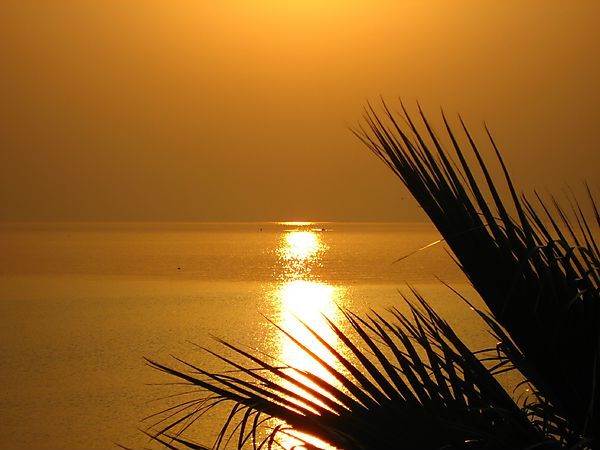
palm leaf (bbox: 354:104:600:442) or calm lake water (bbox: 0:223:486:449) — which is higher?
calm lake water (bbox: 0:223:486:449)

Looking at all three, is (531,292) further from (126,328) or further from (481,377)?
(126,328)

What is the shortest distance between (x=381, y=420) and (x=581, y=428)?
0.33 meters

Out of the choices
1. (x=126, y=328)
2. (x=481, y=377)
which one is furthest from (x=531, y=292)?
(x=126, y=328)

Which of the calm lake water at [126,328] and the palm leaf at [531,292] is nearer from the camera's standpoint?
the palm leaf at [531,292]

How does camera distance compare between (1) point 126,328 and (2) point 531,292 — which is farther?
(1) point 126,328

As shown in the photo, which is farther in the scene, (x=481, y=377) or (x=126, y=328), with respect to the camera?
(x=126, y=328)

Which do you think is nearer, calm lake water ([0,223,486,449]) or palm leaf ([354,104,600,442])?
palm leaf ([354,104,600,442])

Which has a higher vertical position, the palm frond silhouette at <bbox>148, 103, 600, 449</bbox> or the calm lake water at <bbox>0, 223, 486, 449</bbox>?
the calm lake water at <bbox>0, 223, 486, 449</bbox>

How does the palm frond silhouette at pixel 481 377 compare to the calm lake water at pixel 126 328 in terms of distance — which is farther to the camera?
the calm lake water at pixel 126 328

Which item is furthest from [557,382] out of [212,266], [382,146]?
[212,266]

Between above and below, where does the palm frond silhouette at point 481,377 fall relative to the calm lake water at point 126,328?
below

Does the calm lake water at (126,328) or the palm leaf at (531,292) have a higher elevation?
the calm lake water at (126,328)

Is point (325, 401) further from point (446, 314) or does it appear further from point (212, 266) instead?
point (212, 266)

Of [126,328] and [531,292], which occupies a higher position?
[126,328]
